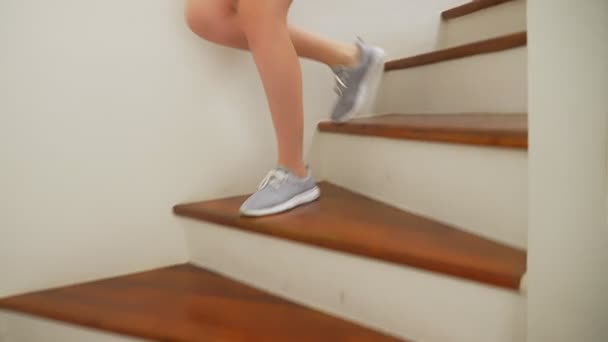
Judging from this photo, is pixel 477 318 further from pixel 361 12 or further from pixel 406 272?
pixel 361 12

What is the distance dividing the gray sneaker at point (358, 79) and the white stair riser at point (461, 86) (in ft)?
0.48

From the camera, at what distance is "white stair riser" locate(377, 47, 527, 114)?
1.18 meters

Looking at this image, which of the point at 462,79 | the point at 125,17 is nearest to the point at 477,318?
the point at 462,79

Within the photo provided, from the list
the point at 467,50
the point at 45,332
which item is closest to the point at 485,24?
the point at 467,50

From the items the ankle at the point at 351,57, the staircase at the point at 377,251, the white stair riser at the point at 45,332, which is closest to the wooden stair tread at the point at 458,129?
the staircase at the point at 377,251

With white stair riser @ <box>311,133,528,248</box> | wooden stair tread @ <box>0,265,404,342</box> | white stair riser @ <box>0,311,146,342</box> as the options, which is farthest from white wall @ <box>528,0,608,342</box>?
white stair riser @ <box>0,311,146,342</box>

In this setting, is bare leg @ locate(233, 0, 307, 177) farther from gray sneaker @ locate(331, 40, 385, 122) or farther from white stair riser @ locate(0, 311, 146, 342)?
white stair riser @ locate(0, 311, 146, 342)

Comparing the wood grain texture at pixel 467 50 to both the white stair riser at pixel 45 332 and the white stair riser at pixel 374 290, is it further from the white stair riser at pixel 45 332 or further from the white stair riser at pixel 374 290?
the white stair riser at pixel 45 332

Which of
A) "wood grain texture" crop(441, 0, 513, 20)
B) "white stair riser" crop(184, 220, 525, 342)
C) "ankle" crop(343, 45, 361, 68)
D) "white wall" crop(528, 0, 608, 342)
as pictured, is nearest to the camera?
"white wall" crop(528, 0, 608, 342)

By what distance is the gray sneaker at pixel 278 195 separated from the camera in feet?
3.66

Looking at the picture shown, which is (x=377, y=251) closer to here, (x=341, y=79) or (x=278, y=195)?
(x=278, y=195)

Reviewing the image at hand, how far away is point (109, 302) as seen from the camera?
1080 mm

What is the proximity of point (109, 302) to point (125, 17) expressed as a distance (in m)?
0.66

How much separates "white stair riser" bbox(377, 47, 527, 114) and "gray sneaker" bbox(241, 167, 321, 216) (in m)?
0.46
